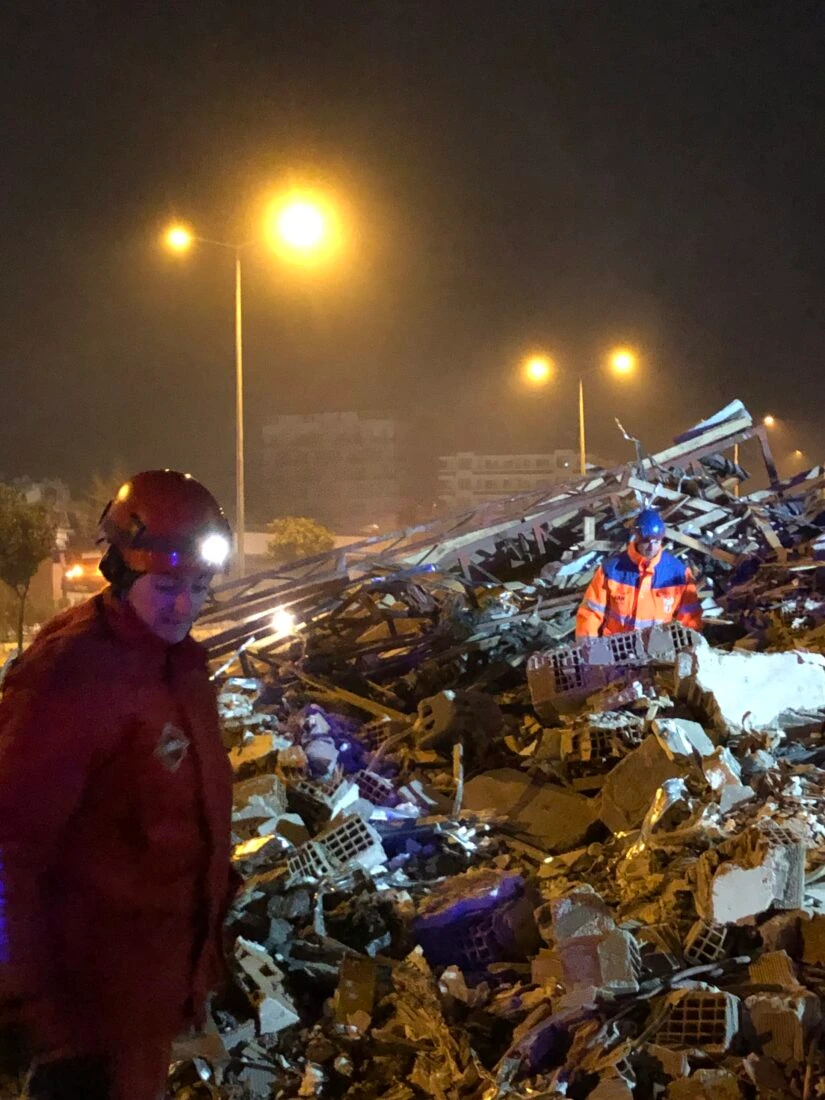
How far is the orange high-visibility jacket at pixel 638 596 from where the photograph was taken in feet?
23.1

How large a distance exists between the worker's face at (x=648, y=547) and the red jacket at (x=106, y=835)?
5.40 metres

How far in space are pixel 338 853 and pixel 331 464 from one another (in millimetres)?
41275

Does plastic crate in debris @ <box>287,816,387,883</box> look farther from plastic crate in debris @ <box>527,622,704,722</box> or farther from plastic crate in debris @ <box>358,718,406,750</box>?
plastic crate in debris @ <box>358,718,406,750</box>

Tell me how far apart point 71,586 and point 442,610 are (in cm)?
1325

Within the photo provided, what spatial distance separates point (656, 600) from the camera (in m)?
7.09

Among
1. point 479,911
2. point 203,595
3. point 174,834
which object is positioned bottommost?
point 479,911

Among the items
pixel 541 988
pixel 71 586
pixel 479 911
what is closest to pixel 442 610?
pixel 479 911

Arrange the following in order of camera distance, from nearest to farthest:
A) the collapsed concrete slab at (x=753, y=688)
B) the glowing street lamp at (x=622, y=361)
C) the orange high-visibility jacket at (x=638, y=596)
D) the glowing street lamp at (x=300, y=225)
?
the collapsed concrete slab at (x=753, y=688)
the orange high-visibility jacket at (x=638, y=596)
the glowing street lamp at (x=300, y=225)
the glowing street lamp at (x=622, y=361)

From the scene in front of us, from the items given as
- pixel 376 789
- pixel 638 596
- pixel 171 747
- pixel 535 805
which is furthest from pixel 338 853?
pixel 638 596

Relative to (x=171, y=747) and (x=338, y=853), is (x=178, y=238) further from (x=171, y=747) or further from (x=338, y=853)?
(x=171, y=747)

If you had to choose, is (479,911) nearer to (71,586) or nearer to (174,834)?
(174,834)

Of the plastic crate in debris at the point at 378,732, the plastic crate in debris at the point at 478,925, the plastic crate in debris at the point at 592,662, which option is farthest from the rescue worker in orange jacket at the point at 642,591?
the plastic crate in debris at the point at 478,925

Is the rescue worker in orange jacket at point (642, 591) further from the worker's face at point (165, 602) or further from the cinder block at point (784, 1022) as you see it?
the worker's face at point (165, 602)

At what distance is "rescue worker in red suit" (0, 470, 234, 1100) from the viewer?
1.94m
